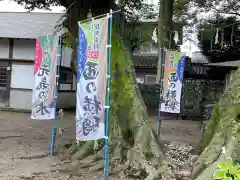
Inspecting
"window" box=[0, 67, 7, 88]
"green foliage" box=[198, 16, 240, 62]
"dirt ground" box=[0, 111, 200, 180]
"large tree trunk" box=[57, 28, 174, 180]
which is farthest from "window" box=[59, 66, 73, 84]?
"large tree trunk" box=[57, 28, 174, 180]

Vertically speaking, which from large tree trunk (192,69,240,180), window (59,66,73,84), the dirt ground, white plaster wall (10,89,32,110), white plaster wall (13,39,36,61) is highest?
white plaster wall (13,39,36,61)

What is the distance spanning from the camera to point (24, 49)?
1866cm

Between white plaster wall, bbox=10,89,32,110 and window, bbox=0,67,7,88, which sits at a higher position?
window, bbox=0,67,7,88

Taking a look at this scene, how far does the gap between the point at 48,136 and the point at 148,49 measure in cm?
1757

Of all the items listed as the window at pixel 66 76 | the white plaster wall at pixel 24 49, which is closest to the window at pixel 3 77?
the white plaster wall at pixel 24 49

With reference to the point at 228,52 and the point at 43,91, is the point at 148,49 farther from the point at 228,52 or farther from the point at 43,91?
the point at 43,91

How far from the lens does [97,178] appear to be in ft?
19.9

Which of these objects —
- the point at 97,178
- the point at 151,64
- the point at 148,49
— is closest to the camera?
the point at 97,178

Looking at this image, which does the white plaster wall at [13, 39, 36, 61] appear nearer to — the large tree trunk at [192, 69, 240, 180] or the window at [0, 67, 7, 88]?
the window at [0, 67, 7, 88]

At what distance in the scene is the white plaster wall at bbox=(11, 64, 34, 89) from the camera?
18.5 meters

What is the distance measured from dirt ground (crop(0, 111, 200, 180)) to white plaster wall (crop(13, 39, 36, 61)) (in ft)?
18.0

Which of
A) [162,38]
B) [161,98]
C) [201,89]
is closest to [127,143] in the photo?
[161,98]

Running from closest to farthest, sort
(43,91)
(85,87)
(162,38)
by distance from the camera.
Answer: (85,87) → (43,91) → (162,38)

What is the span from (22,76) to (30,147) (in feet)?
34.7
